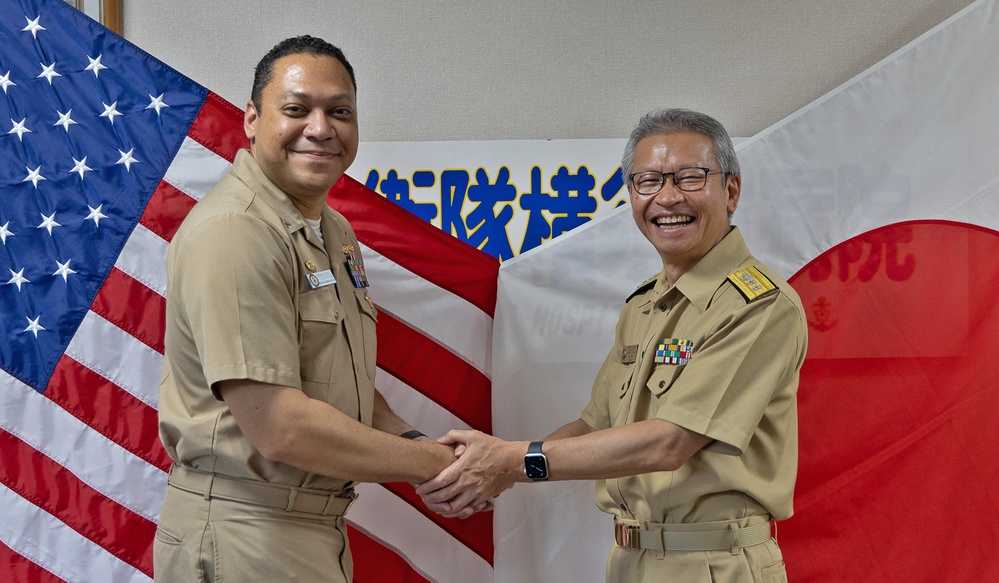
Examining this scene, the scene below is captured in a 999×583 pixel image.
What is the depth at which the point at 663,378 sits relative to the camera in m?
1.59

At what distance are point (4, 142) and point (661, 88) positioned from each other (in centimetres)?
164

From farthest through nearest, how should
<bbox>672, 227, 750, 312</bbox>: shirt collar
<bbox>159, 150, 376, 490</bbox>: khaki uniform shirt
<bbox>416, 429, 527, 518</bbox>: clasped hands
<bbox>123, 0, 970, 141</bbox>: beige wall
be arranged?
<bbox>123, 0, 970, 141</bbox>: beige wall
<bbox>416, 429, 527, 518</bbox>: clasped hands
<bbox>672, 227, 750, 312</bbox>: shirt collar
<bbox>159, 150, 376, 490</bbox>: khaki uniform shirt

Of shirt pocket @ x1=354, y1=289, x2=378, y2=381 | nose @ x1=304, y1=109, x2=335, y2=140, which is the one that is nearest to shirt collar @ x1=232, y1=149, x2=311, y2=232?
nose @ x1=304, y1=109, x2=335, y2=140

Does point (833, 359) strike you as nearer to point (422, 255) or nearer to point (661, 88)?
point (661, 88)

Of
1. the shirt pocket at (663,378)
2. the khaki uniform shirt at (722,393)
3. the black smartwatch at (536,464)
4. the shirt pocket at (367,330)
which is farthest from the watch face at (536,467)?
the shirt pocket at (367,330)

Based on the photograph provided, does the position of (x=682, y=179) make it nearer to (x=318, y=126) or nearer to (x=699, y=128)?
A: (x=699, y=128)

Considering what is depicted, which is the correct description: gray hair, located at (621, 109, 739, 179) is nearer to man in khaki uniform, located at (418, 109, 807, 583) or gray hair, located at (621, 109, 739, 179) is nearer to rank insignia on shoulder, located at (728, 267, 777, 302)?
man in khaki uniform, located at (418, 109, 807, 583)

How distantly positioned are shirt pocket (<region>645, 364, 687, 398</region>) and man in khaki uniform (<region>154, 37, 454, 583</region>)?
478mm

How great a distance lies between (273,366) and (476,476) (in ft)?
1.80

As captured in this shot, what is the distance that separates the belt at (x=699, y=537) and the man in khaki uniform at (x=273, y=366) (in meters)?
0.46

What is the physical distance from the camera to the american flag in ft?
6.12

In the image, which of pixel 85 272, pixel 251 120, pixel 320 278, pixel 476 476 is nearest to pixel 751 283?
pixel 476 476

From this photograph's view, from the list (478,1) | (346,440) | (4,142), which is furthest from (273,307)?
(478,1)

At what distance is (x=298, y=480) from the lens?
1.49 metres
